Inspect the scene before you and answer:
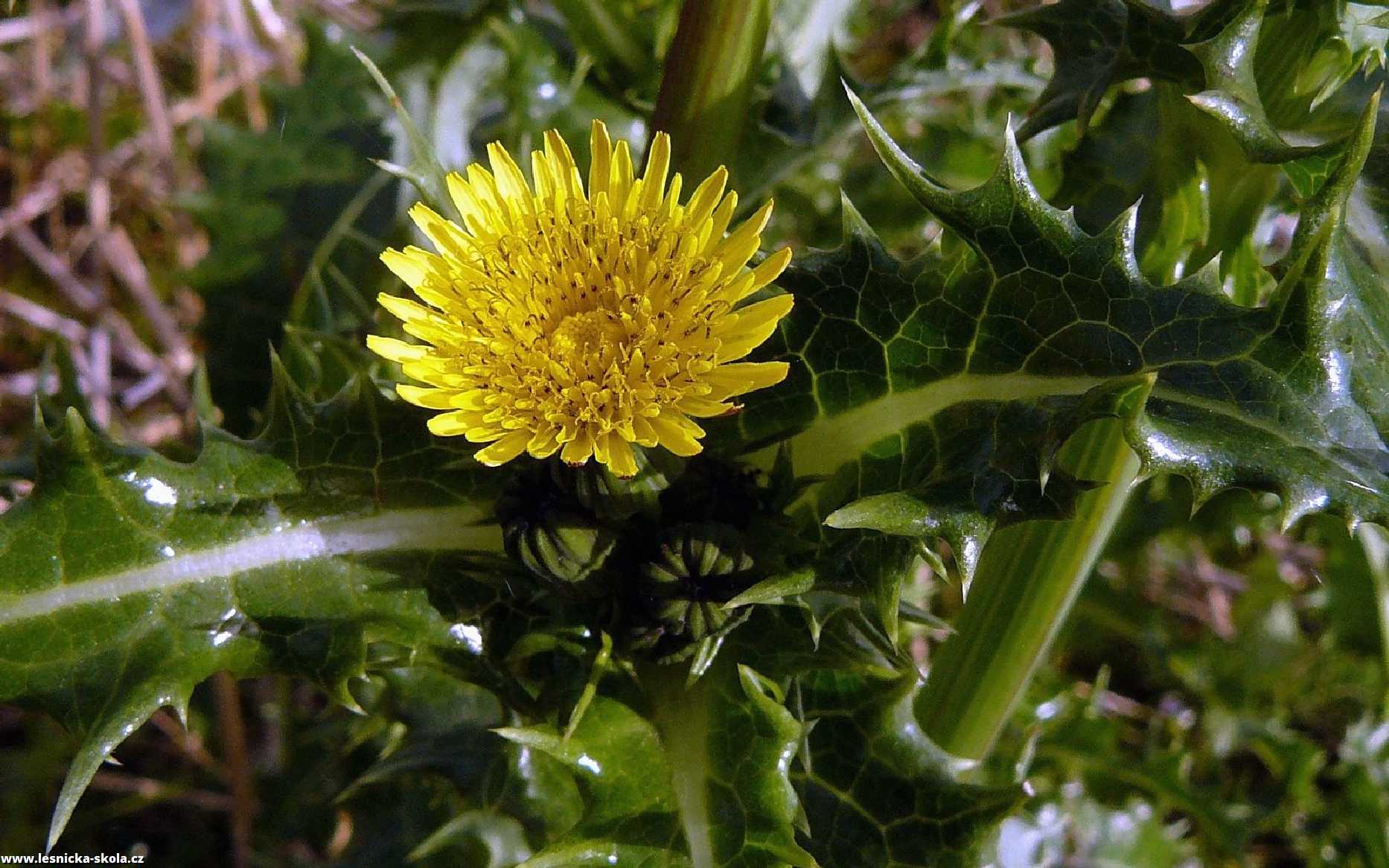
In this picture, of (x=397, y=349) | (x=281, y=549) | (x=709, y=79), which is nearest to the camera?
(x=397, y=349)

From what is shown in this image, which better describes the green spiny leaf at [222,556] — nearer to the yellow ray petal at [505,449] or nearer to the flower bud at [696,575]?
the yellow ray petal at [505,449]

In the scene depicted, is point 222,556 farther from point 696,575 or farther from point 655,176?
point 655,176

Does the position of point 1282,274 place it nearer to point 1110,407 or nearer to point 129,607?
point 1110,407

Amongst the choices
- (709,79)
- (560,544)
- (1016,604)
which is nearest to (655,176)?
(709,79)

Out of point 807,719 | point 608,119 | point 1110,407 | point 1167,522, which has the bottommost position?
point 1167,522

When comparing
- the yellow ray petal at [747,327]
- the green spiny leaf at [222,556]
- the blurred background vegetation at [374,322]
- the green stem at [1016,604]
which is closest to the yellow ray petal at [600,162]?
the yellow ray petal at [747,327]

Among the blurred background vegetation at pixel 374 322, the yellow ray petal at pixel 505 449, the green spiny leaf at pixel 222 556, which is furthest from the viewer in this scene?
the blurred background vegetation at pixel 374 322

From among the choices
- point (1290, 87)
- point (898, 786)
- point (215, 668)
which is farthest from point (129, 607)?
point (1290, 87)
